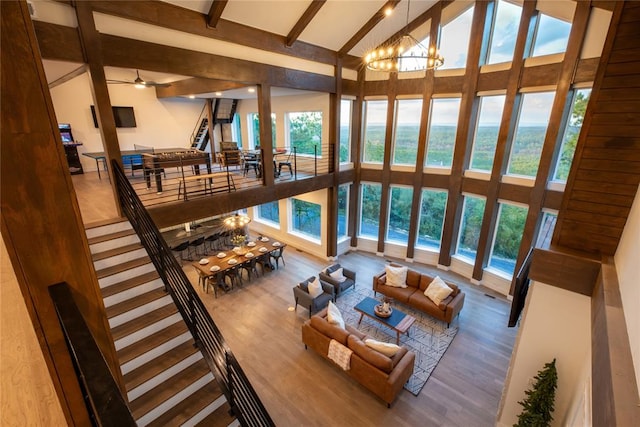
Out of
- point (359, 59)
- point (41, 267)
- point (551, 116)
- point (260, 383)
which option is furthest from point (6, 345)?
point (359, 59)

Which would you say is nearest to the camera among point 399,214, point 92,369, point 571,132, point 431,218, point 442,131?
point 92,369

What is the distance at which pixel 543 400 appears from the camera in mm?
3533

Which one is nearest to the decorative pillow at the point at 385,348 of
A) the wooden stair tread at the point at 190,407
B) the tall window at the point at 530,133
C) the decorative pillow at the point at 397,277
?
the decorative pillow at the point at 397,277

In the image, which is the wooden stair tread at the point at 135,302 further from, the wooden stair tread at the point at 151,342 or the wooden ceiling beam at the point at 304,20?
the wooden ceiling beam at the point at 304,20

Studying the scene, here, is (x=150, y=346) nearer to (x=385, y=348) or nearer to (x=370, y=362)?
(x=370, y=362)

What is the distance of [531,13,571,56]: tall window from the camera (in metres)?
6.09

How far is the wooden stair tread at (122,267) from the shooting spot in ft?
11.8

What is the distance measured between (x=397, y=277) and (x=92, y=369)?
6.73 m

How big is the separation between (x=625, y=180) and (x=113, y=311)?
5.96 meters


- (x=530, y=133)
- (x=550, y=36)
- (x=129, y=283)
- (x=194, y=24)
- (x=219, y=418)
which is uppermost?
(x=550, y=36)

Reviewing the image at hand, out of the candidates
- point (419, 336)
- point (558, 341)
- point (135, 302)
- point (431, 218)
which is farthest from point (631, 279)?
point (431, 218)

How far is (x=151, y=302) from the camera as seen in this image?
3.59m

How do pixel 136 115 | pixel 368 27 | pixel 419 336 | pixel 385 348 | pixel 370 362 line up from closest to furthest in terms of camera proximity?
pixel 370 362 < pixel 385 348 < pixel 419 336 < pixel 368 27 < pixel 136 115

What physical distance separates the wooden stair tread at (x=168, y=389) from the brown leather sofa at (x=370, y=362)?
95.9 inches
